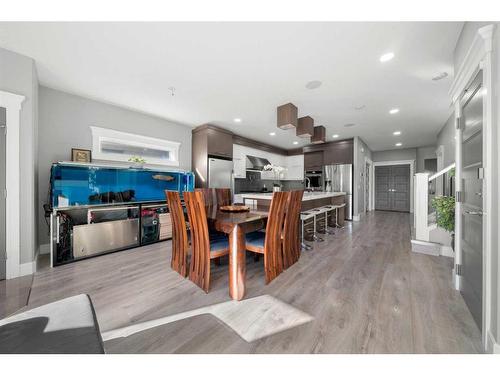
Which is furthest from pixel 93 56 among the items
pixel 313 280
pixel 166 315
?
pixel 313 280

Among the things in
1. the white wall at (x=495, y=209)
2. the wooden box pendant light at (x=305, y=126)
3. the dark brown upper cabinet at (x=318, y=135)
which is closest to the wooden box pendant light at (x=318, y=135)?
the dark brown upper cabinet at (x=318, y=135)

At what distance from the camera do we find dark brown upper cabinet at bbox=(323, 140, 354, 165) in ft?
18.0

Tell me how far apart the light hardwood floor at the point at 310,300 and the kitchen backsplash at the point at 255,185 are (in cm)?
302

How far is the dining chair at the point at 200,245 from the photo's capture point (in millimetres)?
1661

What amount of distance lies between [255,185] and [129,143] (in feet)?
11.9

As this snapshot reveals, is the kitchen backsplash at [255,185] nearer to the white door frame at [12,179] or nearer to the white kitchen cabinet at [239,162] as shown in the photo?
the white kitchen cabinet at [239,162]

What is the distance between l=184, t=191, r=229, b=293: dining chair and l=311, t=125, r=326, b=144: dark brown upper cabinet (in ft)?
10.7

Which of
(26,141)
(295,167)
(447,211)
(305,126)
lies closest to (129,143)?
(26,141)

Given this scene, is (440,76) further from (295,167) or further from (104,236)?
(104,236)

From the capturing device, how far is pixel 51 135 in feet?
8.93

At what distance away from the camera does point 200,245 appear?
177 centimetres

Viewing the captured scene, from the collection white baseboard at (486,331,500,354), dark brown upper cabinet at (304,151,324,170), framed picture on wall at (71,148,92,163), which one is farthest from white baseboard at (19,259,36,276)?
dark brown upper cabinet at (304,151,324,170)

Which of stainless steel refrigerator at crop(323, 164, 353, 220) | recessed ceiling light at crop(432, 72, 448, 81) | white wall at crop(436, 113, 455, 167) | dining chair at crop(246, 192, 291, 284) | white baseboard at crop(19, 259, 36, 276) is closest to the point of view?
dining chair at crop(246, 192, 291, 284)

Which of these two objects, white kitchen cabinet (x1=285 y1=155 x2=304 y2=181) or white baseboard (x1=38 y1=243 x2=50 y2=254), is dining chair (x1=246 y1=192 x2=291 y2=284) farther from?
white kitchen cabinet (x1=285 y1=155 x2=304 y2=181)
